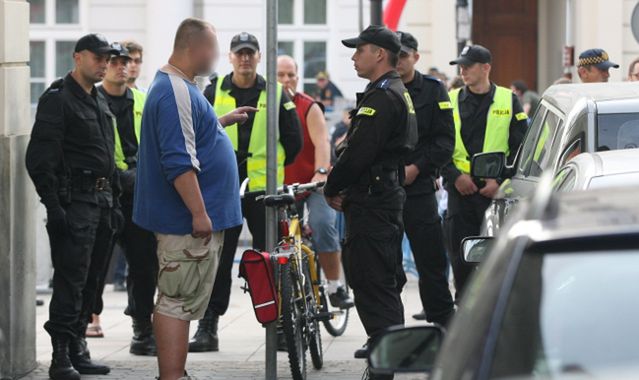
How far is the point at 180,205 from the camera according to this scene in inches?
290

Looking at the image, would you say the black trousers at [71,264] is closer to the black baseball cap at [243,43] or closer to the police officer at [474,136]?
the black baseball cap at [243,43]

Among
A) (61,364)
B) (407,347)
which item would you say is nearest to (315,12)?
(61,364)

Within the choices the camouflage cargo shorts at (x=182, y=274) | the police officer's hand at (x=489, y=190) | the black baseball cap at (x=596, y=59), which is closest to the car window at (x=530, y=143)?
the police officer's hand at (x=489, y=190)

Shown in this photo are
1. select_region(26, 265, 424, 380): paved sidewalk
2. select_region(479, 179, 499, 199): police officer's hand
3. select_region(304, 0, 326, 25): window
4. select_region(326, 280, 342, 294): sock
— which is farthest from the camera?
select_region(304, 0, 326, 25): window

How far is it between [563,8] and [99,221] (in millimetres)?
18686

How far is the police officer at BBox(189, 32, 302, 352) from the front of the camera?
9867mm

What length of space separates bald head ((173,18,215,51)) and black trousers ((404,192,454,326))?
2231 mm

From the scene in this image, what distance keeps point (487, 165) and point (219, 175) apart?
2.39 metres

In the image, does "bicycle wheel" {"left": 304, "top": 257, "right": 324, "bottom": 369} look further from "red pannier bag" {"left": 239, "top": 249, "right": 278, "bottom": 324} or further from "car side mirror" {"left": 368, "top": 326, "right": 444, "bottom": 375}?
"car side mirror" {"left": 368, "top": 326, "right": 444, "bottom": 375}

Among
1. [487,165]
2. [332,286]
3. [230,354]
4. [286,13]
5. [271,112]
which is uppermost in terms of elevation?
[286,13]

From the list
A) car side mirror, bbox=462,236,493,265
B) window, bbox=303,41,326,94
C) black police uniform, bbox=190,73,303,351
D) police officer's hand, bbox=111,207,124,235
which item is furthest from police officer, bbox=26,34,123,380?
window, bbox=303,41,326,94

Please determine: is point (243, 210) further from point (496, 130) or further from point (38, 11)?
point (38, 11)

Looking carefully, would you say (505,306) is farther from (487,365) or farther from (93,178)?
(93,178)

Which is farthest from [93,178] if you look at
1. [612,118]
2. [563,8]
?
[563,8]
